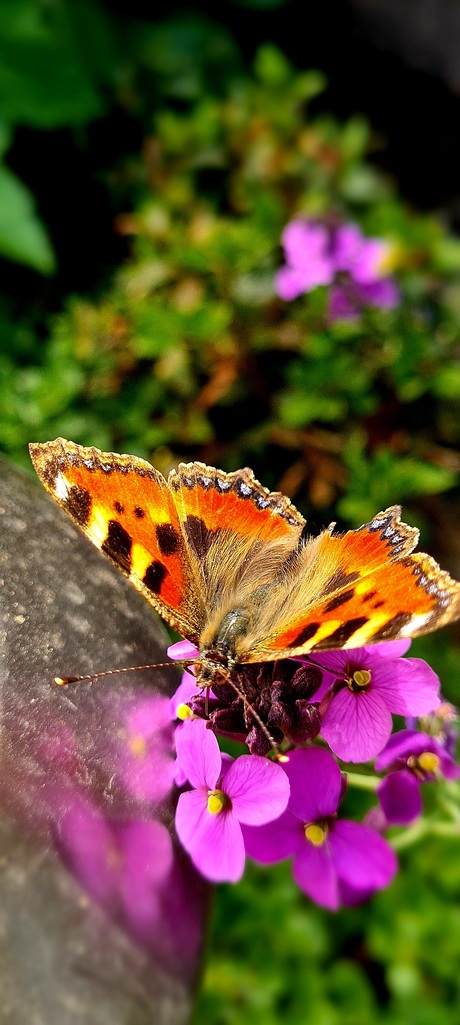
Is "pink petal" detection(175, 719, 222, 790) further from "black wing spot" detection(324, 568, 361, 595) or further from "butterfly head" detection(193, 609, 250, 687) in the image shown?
"black wing spot" detection(324, 568, 361, 595)

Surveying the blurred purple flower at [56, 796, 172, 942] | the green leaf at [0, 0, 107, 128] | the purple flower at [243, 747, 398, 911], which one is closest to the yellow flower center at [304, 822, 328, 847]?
the purple flower at [243, 747, 398, 911]

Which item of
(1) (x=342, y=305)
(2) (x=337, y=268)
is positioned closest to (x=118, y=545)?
(1) (x=342, y=305)

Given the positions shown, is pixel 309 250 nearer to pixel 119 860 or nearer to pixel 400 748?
pixel 400 748

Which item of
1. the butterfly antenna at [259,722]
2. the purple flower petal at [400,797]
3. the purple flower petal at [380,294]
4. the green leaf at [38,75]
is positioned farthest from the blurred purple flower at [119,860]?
the green leaf at [38,75]

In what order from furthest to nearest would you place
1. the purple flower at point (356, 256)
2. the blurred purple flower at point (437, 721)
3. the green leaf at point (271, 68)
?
the green leaf at point (271, 68) → the purple flower at point (356, 256) → the blurred purple flower at point (437, 721)

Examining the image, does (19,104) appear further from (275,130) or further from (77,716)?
(77,716)

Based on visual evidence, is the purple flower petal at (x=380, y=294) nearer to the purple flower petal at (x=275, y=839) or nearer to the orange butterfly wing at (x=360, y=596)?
the orange butterfly wing at (x=360, y=596)
